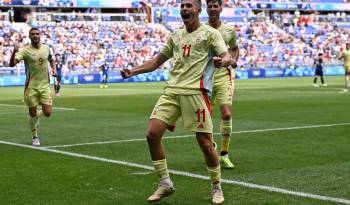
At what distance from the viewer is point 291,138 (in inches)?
535

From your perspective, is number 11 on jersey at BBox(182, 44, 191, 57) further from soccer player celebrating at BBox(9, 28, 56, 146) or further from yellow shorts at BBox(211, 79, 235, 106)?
soccer player celebrating at BBox(9, 28, 56, 146)

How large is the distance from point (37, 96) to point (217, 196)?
22.9 ft

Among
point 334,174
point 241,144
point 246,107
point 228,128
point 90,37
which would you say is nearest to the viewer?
point 334,174

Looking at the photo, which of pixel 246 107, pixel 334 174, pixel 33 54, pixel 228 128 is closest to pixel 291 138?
pixel 228 128

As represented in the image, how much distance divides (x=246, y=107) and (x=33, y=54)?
33.6ft

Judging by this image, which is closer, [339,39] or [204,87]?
[204,87]

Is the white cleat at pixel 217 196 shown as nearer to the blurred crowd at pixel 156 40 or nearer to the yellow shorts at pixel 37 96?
the yellow shorts at pixel 37 96

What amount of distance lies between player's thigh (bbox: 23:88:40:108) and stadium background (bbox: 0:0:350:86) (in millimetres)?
32935

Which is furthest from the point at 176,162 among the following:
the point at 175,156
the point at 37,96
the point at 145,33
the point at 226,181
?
the point at 145,33

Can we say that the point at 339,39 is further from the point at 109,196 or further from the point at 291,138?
the point at 109,196

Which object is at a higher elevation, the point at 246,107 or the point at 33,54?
the point at 33,54

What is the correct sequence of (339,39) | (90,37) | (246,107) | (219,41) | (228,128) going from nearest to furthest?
(219,41) → (228,128) → (246,107) → (90,37) → (339,39)

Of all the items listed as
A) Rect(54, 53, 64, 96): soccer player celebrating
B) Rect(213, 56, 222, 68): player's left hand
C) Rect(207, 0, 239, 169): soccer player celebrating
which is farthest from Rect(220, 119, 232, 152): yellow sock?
Rect(54, 53, 64, 96): soccer player celebrating

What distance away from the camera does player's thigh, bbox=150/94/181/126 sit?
773 centimetres
